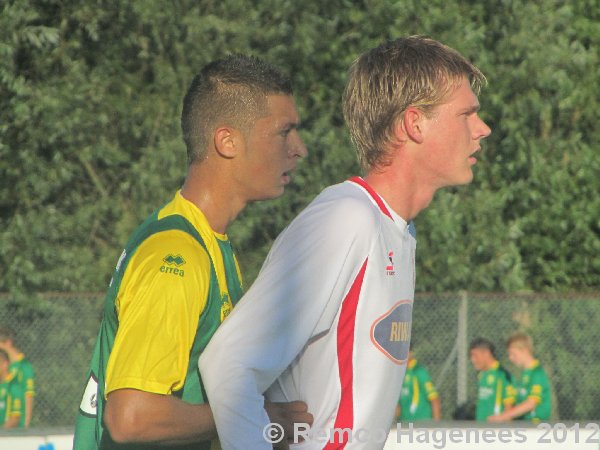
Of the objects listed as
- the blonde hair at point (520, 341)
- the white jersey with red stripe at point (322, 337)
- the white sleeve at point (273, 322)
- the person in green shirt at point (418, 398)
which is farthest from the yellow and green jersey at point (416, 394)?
the white sleeve at point (273, 322)

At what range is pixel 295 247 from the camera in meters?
2.70

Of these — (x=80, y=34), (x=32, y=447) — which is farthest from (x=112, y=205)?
(x=32, y=447)

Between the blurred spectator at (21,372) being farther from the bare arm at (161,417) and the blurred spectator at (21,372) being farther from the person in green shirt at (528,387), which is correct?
the bare arm at (161,417)

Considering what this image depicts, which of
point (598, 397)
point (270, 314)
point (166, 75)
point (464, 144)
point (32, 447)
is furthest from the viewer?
point (166, 75)

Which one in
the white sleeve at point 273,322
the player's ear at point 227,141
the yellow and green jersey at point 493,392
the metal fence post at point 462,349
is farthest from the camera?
the metal fence post at point 462,349

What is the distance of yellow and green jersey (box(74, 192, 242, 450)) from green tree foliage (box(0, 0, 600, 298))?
32.0 ft

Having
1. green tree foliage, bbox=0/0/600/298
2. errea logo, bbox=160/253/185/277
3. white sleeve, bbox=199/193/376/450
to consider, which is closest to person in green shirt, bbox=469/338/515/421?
green tree foliage, bbox=0/0/600/298

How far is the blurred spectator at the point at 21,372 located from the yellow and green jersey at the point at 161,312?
797 centimetres

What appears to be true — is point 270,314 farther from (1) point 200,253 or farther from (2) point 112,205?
(2) point 112,205


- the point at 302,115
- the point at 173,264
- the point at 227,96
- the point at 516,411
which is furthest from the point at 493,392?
the point at 173,264

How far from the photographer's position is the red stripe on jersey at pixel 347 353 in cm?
270

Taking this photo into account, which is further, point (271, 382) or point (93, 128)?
point (93, 128)

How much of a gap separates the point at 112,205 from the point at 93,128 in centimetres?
90

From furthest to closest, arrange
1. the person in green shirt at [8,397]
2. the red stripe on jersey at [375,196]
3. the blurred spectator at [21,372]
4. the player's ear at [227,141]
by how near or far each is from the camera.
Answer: the blurred spectator at [21,372], the person in green shirt at [8,397], the player's ear at [227,141], the red stripe on jersey at [375,196]
